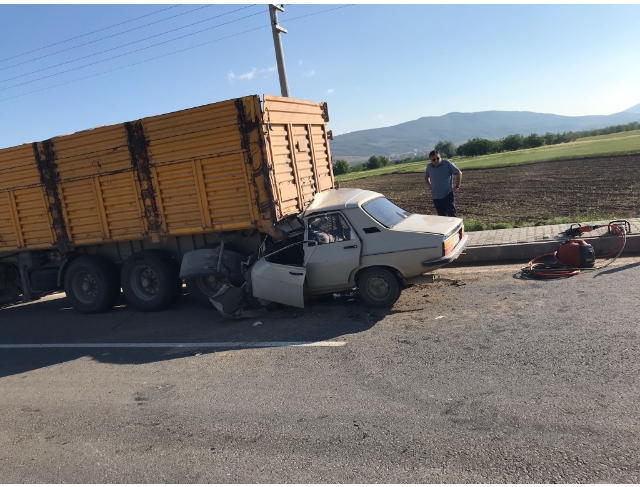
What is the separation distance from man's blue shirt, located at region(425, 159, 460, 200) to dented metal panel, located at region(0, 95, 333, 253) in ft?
6.83

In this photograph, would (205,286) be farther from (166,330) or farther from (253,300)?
(253,300)

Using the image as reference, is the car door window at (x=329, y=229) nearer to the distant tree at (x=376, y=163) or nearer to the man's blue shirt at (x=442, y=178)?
the man's blue shirt at (x=442, y=178)

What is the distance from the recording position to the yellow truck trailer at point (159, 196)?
812cm

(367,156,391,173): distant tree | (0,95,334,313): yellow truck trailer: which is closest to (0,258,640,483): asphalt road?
(0,95,334,313): yellow truck trailer

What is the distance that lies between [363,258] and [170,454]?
12.7 feet

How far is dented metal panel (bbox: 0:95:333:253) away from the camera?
8055 millimetres

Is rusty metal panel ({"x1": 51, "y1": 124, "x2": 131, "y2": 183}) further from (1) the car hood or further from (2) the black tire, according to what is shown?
(1) the car hood

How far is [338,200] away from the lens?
7.91m

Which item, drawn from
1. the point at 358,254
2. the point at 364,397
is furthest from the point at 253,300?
the point at 364,397

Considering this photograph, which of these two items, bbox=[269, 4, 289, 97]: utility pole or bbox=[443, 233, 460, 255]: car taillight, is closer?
bbox=[443, 233, 460, 255]: car taillight

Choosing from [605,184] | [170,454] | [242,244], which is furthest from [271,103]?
[605,184]

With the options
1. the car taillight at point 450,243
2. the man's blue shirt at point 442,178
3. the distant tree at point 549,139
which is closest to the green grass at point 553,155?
Answer: the distant tree at point 549,139

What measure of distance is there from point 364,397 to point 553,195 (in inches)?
585

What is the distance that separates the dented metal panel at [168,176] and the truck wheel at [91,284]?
1.45ft
